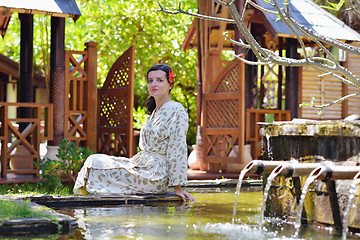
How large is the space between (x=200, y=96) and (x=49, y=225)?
7.35m

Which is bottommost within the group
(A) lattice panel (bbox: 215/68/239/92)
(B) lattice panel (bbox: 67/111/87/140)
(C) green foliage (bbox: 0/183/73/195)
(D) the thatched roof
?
(C) green foliage (bbox: 0/183/73/195)

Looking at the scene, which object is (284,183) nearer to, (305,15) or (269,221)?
(269,221)

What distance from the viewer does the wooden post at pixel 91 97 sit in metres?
9.16

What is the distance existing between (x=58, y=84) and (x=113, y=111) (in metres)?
1.05

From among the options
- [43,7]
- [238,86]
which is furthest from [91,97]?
[238,86]

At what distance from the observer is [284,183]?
17.8 feet

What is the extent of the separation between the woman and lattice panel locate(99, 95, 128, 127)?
2544 millimetres

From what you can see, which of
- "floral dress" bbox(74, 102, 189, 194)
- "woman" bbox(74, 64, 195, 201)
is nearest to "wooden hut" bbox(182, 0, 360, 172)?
"woman" bbox(74, 64, 195, 201)

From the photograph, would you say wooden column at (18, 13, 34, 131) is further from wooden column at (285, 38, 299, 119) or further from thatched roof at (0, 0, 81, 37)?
wooden column at (285, 38, 299, 119)

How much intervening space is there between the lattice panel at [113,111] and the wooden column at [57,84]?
92 cm

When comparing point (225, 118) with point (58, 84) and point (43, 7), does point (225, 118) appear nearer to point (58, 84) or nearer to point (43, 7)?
point (58, 84)

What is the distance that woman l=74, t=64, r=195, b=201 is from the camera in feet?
20.8

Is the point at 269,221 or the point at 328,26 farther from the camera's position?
the point at 328,26

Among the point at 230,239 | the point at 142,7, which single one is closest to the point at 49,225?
the point at 230,239
